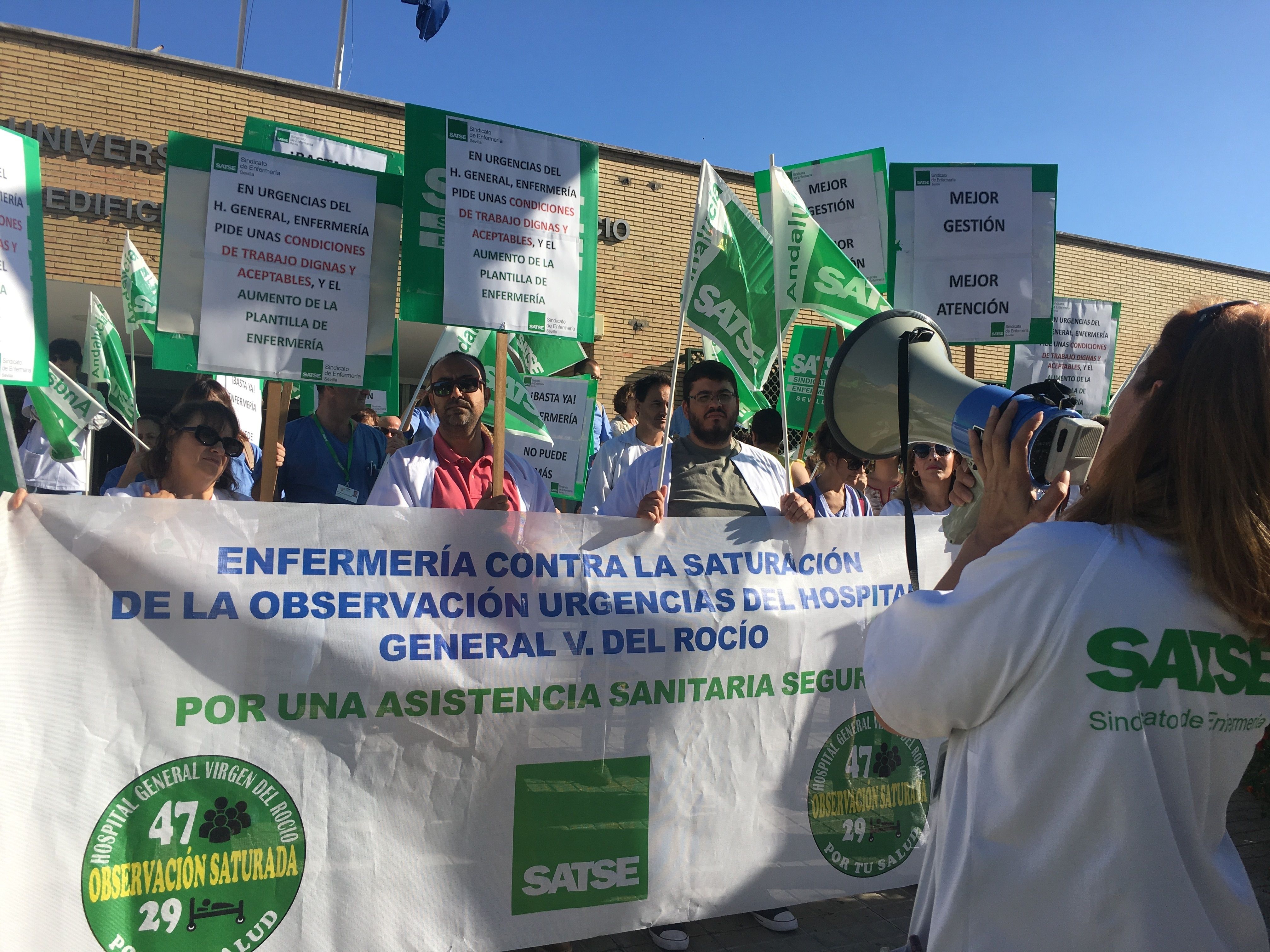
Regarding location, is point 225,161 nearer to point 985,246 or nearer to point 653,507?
point 653,507

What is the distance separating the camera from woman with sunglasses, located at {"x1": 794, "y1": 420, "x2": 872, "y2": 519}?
390 centimetres

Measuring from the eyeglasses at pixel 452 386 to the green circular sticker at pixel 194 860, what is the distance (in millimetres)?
1543

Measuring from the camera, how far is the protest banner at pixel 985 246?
4422 mm

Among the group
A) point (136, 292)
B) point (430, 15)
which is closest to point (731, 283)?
point (136, 292)

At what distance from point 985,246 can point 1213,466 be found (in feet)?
11.9

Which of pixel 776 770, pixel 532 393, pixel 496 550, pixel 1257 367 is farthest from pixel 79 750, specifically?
pixel 532 393

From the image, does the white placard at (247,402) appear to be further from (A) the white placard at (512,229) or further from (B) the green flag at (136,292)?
(A) the white placard at (512,229)

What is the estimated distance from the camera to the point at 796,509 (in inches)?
125

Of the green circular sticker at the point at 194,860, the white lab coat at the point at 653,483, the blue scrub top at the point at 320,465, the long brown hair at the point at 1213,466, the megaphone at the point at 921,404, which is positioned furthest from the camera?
the blue scrub top at the point at 320,465

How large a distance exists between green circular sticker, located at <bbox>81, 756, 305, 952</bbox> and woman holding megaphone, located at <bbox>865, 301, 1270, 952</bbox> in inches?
72.2

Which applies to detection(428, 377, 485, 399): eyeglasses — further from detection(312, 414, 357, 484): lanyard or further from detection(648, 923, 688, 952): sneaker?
detection(648, 923, 688, 952): sneaker

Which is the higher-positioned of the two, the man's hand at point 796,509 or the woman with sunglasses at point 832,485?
the woman with sunglasses at point 832,485

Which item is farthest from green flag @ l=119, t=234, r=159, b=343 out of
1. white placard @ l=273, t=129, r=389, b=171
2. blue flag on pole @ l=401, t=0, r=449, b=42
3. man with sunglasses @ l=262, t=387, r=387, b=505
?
blue flag on pole @ l=401, t=0, r=449, b=42

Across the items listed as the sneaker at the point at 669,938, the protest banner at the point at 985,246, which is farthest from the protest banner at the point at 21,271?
the protest banner at the point at 985,246
